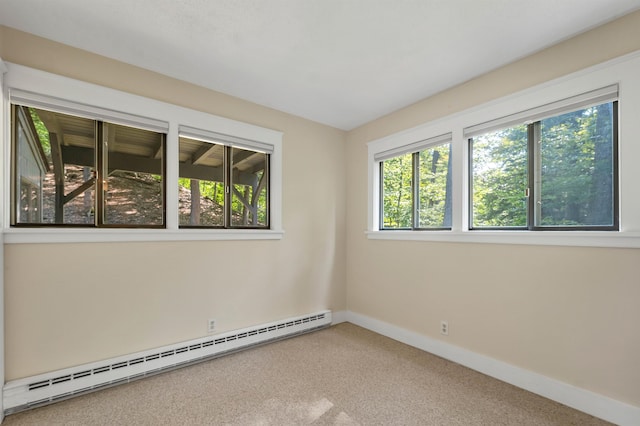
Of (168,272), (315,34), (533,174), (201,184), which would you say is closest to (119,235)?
(168,272)

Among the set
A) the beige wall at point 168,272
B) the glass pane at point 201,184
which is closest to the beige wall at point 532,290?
the beige wall at point 168,272

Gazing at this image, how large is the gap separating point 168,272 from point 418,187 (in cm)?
277

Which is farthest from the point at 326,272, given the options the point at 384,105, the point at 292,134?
the point at 384,105

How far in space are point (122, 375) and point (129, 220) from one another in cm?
128

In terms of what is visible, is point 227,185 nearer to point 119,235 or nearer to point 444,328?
point 119,235

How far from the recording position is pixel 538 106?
7.78 feet

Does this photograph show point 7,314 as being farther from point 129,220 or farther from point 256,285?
point 256,285

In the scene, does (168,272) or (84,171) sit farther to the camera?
(168,272)

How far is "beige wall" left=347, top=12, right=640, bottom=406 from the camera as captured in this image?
197cm

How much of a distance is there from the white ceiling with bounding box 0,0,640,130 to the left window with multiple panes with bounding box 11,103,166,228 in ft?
2.01

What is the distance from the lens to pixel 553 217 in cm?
236

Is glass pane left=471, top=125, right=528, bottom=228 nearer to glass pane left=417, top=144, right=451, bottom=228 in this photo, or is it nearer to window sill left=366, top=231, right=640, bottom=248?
window sill left=366, top=231, right=640, bottom=248

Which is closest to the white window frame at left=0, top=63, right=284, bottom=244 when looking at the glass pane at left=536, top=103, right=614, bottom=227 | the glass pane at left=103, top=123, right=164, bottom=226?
the glass pane at left=103, top=123, right=164, bottom=226

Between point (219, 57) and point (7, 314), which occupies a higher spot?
point (219, 57)
